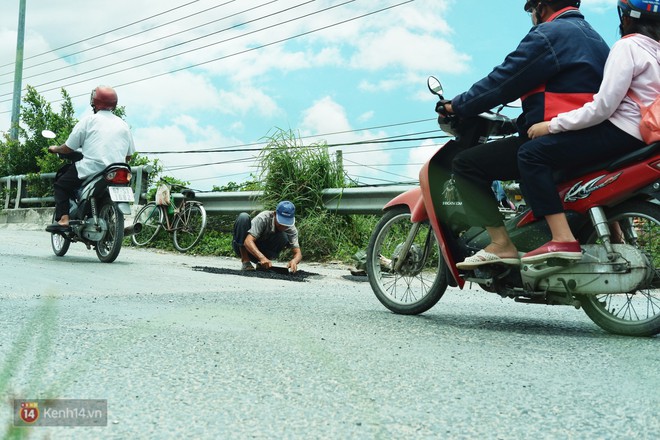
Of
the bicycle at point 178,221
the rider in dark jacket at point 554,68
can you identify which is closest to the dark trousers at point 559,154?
the rider in dark jacket at point 554,68

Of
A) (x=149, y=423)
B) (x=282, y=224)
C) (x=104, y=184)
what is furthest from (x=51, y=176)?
Result: (x=149, y=423)

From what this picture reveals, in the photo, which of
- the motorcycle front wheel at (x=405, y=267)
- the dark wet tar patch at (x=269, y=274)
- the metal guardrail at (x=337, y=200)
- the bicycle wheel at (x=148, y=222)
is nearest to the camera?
the motorcycle front wheel at (x=405, y=267)

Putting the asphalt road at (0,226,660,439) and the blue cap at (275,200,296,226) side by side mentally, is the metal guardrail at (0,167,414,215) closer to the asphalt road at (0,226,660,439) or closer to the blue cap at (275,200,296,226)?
the blue cap at (275,200,296,226)

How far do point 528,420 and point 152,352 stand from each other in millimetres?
1694

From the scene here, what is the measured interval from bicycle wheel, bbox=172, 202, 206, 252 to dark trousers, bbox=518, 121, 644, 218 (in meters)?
8.41

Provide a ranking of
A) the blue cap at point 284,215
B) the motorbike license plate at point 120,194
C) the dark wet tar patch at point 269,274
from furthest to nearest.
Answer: the blue cap at point 284,215
the motorbike license plate at point 120,194
the dark wet tar patch at point 269,274

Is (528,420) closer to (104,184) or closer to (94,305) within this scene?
(94,305)

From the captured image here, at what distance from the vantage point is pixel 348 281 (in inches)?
308

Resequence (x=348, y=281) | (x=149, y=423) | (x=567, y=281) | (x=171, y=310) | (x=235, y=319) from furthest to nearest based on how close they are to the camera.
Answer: (x=348, y=281) → (x=171, y=310) → (x=235, y=319) → (x=567, y=281) → (x=149, y=423)

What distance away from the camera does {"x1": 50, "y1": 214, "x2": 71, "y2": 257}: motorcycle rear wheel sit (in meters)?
9.59

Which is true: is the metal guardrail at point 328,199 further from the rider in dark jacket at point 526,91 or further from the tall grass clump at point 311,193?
the rider in dark jacket at point 526,91

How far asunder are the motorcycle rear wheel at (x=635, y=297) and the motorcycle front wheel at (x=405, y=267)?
100 centimetres

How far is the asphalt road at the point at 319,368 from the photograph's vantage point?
2.16 meters

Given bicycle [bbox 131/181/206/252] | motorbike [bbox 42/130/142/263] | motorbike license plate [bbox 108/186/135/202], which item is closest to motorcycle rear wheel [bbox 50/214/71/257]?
motorbike [bbox 42/130/142/263]
